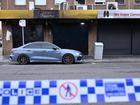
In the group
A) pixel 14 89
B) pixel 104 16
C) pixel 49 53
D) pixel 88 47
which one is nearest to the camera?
pixel 14 89

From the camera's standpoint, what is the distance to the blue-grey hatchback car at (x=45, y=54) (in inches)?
1050

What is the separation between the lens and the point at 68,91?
673cm

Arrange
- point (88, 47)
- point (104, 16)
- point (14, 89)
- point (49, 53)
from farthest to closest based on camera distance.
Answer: point (88, 47) → point (104, 16) → point (49, 53) → point (14, 89)

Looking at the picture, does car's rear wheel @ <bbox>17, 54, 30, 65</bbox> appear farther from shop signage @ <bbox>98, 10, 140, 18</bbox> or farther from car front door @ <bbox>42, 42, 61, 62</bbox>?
shop signage @ <bbox>98, 10, 140, 18</bbox>

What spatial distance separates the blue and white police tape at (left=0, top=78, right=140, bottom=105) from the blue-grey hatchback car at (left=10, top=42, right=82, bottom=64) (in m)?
19.8

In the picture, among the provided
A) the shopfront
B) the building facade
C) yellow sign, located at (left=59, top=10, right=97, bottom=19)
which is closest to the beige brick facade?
the building facade

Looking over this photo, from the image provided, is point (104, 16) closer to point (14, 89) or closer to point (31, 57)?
point (31, 57)

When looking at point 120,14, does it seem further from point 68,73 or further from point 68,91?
point 68,91

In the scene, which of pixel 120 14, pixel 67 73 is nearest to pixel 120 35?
pixel 120 14

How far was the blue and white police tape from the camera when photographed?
21.5 feet

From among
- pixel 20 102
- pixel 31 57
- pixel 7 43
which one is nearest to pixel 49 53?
pixel 31 57

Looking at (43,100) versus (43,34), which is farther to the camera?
(43,34)

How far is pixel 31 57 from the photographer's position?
87.9 ft

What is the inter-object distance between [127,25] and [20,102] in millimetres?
27892
